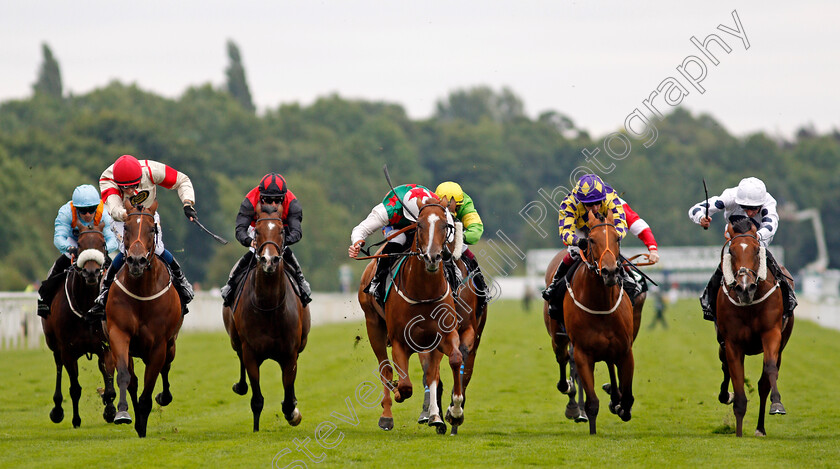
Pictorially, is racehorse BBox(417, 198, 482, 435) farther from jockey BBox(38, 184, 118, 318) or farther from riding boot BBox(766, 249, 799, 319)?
jockey BBox(38, 184, 118, 318)

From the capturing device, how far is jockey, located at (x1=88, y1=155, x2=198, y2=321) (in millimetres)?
10930

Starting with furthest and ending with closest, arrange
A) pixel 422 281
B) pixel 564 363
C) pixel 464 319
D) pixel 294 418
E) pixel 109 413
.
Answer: pixel 564 363 → pixel 109 413 → pixel 464 319 → pixel 294 418 → pixel 422 281

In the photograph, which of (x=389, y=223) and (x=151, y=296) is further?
(x=389, y=223)

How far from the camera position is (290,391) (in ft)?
37.4

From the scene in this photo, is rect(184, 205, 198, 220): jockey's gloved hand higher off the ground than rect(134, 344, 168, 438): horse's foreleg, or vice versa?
rect(184, 205, 198, 220): jockey's gloved hand

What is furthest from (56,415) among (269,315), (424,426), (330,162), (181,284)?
(330,162)

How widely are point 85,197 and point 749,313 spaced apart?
23.0 feet

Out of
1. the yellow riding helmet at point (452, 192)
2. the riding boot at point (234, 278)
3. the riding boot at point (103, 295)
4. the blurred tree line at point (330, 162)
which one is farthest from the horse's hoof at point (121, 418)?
the blurred tree line at point (330, 162)

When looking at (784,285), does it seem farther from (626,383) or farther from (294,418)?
(294,418)

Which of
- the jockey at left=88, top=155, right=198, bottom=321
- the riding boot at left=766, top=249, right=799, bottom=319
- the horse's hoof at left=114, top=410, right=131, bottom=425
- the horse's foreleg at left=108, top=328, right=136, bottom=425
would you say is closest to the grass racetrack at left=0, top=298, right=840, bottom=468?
the horse's hoof at left=114, top=410, right=131, bottom=425

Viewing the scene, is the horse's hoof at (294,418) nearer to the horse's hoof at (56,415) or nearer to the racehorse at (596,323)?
the horse's hoof at (56,415)

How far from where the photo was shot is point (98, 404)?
1527cm

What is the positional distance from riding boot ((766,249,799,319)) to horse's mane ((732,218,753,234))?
1.54 ft

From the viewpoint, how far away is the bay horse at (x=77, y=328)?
476 inches
